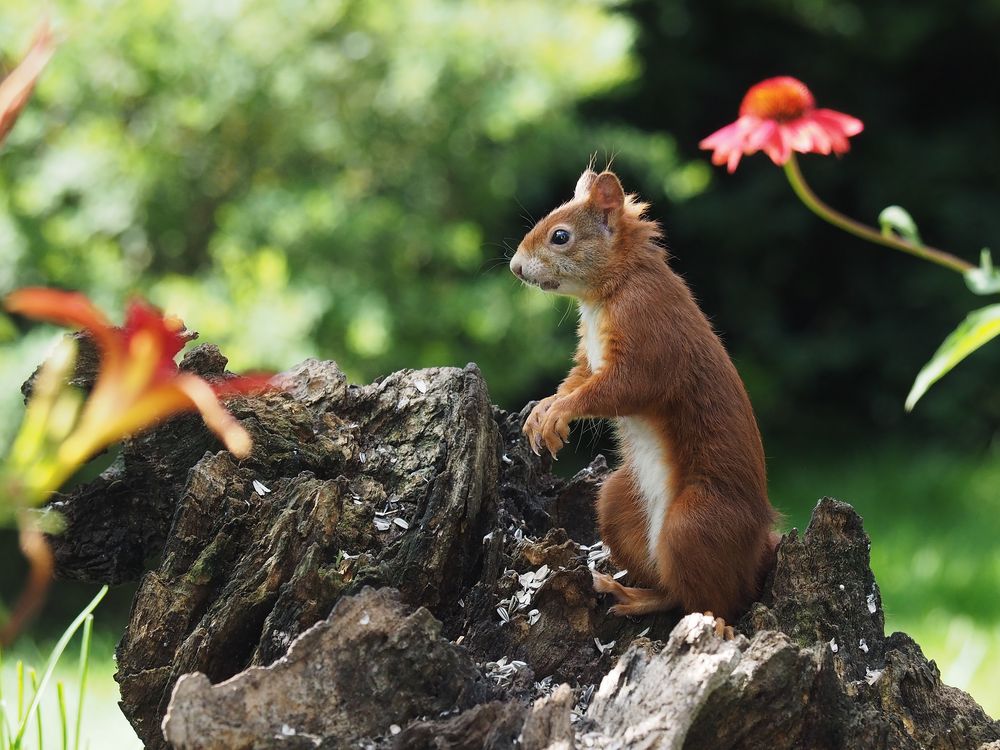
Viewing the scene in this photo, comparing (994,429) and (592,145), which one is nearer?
(592,145)

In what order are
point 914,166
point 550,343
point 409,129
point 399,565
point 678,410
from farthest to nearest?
1. point 914,166
2. point 550,343
3. point 409,129
4. point 678,410
5. point 399,565

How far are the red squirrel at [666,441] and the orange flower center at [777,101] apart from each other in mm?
499

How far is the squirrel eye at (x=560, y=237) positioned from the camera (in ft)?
8.95

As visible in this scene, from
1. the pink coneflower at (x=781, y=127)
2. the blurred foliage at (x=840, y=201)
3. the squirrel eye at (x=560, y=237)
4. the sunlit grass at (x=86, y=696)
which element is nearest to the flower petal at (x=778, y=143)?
the pink coneflower at (x=781, y=127)

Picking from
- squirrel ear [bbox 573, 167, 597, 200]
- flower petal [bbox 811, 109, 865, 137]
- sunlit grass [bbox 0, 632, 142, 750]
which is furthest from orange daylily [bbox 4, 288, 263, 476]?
sunlit grass [bbox 0, 632, 142, 750]

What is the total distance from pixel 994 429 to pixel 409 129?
15.2 feet

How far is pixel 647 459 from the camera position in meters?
2.47

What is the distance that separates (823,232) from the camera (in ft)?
26.6

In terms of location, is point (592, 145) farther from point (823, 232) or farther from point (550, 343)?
point (823, 232)

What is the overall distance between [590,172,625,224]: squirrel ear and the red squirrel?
0.43 feet

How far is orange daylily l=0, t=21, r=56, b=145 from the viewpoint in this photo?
99 cm

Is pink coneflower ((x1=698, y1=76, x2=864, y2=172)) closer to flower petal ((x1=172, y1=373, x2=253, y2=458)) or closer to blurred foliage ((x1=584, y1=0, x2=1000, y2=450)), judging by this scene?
flower petal ((x1=172, y1=373, x2=253, y2=458))

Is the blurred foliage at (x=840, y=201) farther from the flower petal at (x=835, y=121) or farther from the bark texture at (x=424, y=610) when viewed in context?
the bark texture at (x=424, y=610)

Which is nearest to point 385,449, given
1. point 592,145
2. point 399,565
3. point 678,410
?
point 399,565
